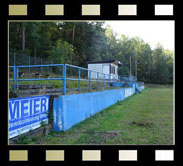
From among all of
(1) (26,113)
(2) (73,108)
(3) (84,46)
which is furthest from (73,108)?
(3) (84,46)

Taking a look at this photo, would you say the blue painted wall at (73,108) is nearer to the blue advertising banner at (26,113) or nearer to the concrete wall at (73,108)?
the concrete wall at (73,108)

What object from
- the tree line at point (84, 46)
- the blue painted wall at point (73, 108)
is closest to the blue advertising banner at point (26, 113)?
the blue painted wall at point (73, 108)

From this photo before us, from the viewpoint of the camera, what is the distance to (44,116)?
137 inches

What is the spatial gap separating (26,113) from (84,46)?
19203mm

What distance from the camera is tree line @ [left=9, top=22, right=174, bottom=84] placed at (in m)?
16.2

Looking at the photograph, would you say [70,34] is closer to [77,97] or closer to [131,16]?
[77,97]

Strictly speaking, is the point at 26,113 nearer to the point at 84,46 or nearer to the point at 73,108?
the point at 73,108

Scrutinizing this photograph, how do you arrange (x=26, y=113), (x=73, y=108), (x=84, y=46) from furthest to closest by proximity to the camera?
(x=84, y=46)
(x=73, y=108)
(x=26, y=113)

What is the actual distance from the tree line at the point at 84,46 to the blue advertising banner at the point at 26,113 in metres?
11.0

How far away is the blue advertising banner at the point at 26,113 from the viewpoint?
2.68 meters

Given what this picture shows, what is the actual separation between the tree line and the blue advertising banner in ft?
36.2

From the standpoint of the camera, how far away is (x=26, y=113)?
2.94 meters

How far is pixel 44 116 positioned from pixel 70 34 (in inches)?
729

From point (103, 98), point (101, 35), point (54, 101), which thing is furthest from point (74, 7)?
point (101, 35)
